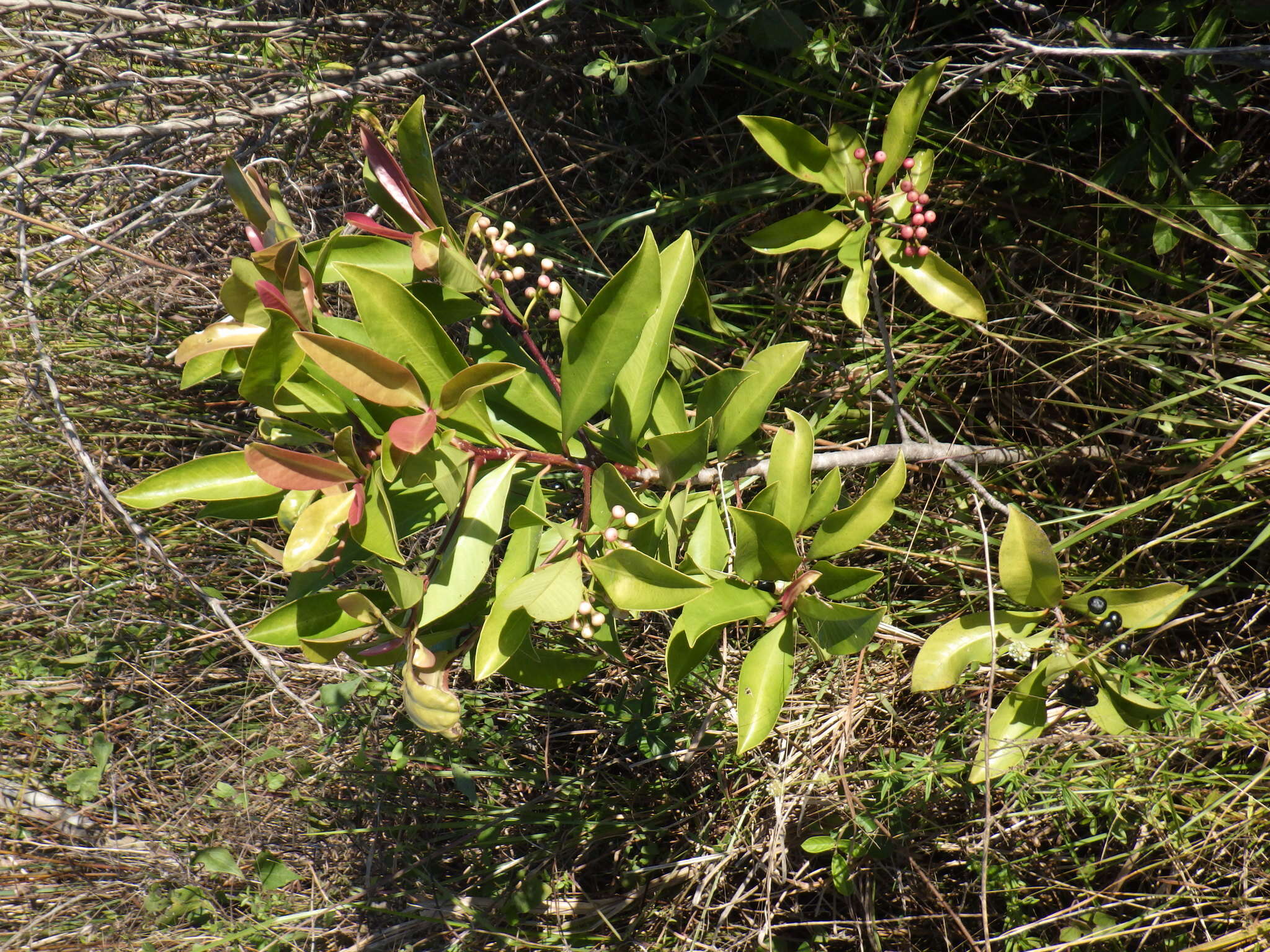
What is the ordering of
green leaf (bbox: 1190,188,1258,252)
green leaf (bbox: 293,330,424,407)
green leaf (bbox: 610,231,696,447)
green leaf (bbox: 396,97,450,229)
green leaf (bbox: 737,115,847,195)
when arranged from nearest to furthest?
1. green leaf (bbox: 293,330,424,407)
2. green leaf (bbox: 396,97,450,229)
3. green leaf (bbox: 610,231,696,447)
4. green leaf (bbox: 737,115,847,195)
5. green leaf (bbox: 1190,188,1258,252)

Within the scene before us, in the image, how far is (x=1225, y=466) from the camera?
5.98 feet

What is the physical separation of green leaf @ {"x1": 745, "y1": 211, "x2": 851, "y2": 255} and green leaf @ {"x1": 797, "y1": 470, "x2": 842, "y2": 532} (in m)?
0.46

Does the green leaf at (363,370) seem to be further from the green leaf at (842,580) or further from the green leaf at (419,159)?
the green leaf at (842,580)

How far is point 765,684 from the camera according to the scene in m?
1.33

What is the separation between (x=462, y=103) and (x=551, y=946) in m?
2.53

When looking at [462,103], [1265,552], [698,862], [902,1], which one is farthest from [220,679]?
[1265,552]

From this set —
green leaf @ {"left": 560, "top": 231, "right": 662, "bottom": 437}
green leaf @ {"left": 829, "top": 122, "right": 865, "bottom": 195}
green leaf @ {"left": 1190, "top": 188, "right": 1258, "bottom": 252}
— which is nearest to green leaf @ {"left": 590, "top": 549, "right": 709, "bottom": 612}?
green leaf @ {"left": 560, "top": 231, "right": 662, "bottom": 437}

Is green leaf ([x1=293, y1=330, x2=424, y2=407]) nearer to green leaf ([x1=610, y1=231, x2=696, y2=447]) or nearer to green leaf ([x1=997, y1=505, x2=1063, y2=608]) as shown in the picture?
green leaf ([x1=610, y1=231, x2=696, y2=447])

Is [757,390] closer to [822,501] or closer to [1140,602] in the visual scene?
[822,501]

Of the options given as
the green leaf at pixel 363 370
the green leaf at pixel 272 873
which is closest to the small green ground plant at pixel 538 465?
the green leaf at pixel 363 370

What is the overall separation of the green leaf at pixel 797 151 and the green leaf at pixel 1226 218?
0.93m

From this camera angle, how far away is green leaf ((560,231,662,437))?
1.22 metres

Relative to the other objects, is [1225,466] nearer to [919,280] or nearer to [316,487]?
[919,280]

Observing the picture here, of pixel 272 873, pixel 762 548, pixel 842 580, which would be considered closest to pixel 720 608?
pixel 762 548
